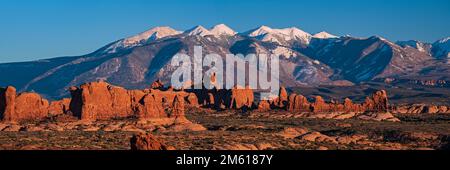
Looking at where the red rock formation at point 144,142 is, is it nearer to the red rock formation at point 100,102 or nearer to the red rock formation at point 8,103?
the red rock formation at point 100,102

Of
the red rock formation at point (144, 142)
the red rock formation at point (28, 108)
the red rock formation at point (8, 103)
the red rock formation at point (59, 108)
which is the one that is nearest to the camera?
the red rock formation at point (144, 142)

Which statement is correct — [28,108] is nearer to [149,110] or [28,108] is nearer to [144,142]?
[149,110]

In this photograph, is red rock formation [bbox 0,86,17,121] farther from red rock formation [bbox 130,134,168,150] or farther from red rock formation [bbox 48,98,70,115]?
red rock formation [bbox 130,134,168,150]

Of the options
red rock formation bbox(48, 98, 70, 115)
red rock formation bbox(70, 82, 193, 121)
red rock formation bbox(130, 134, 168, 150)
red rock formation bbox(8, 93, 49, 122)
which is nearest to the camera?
red rock formation bbox(130, 134, 168, 150)

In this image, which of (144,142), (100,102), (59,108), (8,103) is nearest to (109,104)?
(100,102)

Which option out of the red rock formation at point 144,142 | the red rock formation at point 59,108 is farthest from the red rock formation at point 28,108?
the red rock formation at point 144,142

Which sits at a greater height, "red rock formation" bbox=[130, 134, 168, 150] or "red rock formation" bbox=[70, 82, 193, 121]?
"red rock formation" bbox=[70, 82, 193, 121]

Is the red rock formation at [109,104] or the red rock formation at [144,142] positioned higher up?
the red rock formation at [109,104]

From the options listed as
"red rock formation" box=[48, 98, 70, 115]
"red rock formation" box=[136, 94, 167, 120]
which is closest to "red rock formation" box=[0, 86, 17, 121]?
"red rock formation" box=[48, 98, 70, 115]

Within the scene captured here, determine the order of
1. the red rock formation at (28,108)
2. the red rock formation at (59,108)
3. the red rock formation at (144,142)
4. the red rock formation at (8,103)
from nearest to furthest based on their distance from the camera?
the red rock formation at (144,142), the red rock formation at (8,103), the red rock formation at (28,108), the red rock formation at (59,108)

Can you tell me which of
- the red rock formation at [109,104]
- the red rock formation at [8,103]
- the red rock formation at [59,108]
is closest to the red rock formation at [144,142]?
the red rock formation at [109,104]

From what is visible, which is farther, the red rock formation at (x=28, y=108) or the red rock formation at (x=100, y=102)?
the red rock formation at (x=28, y=108)
